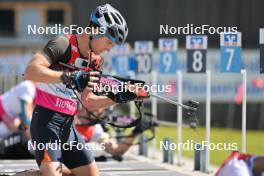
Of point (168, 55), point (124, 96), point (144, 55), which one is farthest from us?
point (144, 55)

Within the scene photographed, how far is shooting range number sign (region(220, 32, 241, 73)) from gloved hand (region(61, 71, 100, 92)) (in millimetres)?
4247

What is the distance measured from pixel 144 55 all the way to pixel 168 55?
97 cm

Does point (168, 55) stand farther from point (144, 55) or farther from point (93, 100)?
point (93, 100)

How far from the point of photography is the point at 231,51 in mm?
10797

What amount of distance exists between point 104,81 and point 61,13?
1129 inches

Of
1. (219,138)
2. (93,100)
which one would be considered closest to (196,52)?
(93,100)

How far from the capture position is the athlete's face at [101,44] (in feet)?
23.0

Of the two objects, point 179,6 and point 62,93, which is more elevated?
point 179,6

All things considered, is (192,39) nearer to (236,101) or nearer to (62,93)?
(62,93)

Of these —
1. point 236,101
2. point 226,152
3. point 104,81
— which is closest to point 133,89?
point 104,81

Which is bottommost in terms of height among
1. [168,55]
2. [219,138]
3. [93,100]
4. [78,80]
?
[219,138]

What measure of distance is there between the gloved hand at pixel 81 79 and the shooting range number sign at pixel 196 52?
5188mm

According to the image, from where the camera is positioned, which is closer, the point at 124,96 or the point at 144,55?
the point at 124,96

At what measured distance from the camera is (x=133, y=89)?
24.2 feet
